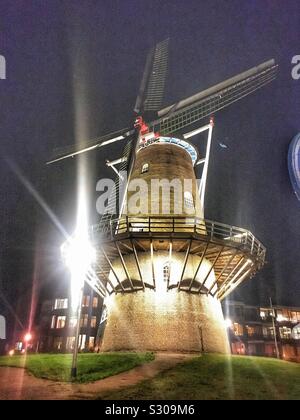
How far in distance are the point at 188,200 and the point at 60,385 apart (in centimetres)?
1134

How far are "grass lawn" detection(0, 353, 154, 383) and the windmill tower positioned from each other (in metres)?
2.37

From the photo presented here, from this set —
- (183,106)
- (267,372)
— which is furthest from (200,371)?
(183,106)

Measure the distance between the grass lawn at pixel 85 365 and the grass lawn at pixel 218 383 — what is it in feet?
5.13

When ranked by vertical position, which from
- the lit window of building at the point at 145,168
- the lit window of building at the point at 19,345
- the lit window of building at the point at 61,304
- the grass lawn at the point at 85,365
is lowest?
the grass lawn at the point at 85,365

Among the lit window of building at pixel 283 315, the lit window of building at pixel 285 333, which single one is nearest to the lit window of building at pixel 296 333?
the lit window of building at pixel 285 333

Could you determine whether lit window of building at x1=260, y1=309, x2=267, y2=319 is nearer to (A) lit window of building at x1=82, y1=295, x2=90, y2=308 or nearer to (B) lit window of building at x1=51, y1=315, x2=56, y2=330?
(A) lit window of building at x1=82, y1=295, x2=90, y2=308

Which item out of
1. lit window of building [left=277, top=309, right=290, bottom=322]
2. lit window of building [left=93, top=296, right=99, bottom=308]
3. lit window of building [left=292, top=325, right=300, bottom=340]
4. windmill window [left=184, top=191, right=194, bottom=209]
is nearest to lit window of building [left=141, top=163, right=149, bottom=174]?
windmill window [left=184, top=191, right=194, bottom=209]

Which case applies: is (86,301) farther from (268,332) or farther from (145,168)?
(145,168)

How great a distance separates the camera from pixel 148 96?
76.1 feet

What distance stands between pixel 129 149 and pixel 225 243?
951cm

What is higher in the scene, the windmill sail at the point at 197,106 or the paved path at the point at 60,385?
the windmill sail at the point at 197,106

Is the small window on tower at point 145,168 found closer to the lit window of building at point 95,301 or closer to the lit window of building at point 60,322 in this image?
Result: the lit window of building at point 95,301

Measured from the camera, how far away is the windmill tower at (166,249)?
49.0ft

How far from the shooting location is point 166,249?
16781mm
